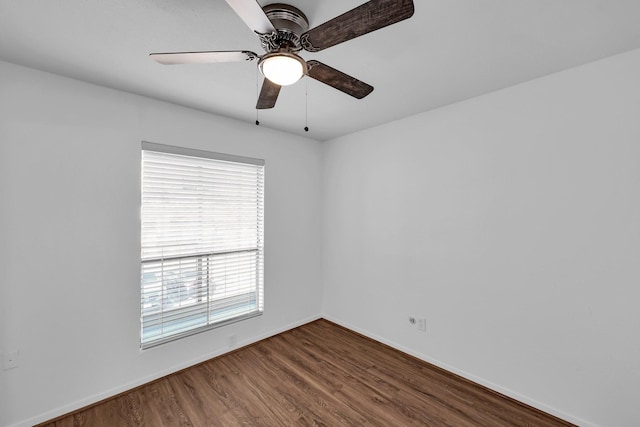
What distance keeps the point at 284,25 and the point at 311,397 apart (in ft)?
8.74

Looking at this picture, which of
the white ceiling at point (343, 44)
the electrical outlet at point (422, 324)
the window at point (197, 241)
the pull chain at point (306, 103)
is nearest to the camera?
the white ceiling at point (343, 44)

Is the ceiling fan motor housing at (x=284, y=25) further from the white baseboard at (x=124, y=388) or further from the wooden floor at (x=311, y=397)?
the white baseboard at (x=124, y=388)

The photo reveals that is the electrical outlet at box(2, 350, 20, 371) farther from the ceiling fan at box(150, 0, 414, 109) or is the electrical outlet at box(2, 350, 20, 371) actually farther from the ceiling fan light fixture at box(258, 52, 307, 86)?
the ceiling fan light fixture at box(258, 52, 307, 86)

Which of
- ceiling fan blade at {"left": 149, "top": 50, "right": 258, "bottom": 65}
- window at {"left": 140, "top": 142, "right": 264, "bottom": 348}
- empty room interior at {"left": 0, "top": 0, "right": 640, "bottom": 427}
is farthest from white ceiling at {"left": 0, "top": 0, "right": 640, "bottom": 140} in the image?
window at {"left": 140, "top": 142, "right": 264, "bottom": 348}

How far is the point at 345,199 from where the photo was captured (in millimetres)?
3699

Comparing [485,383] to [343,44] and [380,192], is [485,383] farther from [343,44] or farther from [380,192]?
[343,44]

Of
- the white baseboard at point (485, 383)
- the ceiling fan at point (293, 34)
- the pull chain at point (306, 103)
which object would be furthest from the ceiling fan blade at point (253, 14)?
the white baseboard at point (485, 383)

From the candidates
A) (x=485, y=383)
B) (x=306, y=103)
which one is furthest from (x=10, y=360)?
(x=485, y=383)

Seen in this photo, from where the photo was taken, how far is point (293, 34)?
4.46 feet

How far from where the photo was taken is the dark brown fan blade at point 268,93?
5.35ft

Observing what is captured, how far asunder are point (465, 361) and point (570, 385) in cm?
74

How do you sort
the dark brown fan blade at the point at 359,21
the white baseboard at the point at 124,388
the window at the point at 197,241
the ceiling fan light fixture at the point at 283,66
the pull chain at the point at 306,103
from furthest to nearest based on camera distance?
the window at the point at 197,241, the pull chain at the point at 306,103, the white baseboard at the point at 124,388, the ceiling fan light fixture at the point at 283,66, the dark brown fan blade at the point at 359,21

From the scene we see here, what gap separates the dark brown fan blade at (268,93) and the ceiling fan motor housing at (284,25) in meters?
0.24

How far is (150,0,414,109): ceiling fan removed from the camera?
105 centimetres
